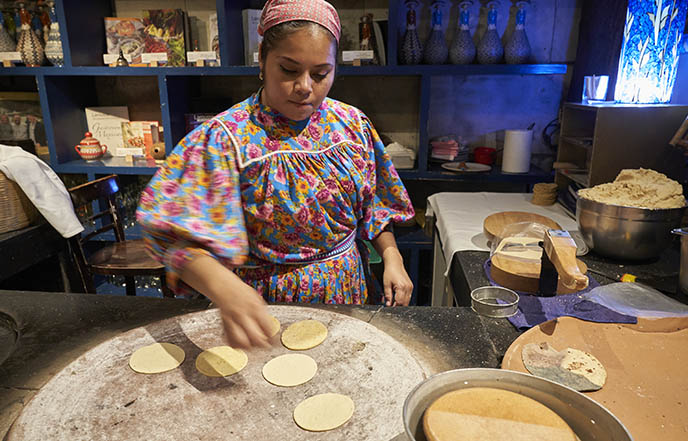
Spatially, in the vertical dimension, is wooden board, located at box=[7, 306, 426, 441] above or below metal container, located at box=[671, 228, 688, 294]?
below

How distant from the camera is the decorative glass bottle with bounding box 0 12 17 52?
122 inches

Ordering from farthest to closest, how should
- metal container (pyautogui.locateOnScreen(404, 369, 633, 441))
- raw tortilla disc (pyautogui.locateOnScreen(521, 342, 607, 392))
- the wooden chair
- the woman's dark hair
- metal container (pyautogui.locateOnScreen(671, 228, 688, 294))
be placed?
1. the wooden chair
2. metal container (pyautogui.locateOnScreen(671, 228, 688, 294))
3. the woman's dark hair
4. raw tortilla disc (pyautogui.locateOnScreen(521, 342, 607, 392))
5. metal container (pyautogui.locateOnScreen(404, 369, 633, 441))

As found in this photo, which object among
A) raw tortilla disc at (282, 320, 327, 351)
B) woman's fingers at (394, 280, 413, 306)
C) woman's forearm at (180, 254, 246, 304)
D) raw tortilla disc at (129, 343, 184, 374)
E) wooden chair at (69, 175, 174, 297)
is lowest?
wooden chair at (69, 175, 174, 297)

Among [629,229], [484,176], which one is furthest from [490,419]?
[484,176]

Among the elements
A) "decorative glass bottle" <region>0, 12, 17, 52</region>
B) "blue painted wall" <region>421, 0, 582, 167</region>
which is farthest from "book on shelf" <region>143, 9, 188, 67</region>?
"blue painted wall" <region>421, 0, 582, 167</region>

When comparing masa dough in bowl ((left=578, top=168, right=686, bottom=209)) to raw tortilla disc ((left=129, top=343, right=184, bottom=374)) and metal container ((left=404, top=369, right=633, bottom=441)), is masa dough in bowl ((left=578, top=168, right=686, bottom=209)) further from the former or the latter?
raw tortilla disc ((left=129, top=343, right=184, bottom=374))

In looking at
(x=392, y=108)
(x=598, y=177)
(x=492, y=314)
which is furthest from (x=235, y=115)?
(x=392, y=108)

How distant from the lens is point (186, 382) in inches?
34.9

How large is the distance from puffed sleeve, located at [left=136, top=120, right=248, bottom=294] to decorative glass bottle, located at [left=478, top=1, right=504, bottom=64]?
2.00 m

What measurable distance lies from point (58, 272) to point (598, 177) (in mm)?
Answer: 3048

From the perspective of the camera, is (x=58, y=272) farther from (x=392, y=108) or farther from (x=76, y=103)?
(x=392, y=108)

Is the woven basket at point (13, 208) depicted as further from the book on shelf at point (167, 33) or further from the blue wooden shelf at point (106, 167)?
the book on shelf at point (167, 33)

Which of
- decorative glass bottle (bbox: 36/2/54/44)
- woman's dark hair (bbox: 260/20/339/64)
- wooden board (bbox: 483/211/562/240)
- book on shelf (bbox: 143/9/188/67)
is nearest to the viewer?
woman's dark hair (bbox: 260/20/339/64)

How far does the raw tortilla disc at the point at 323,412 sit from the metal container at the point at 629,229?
111cm
